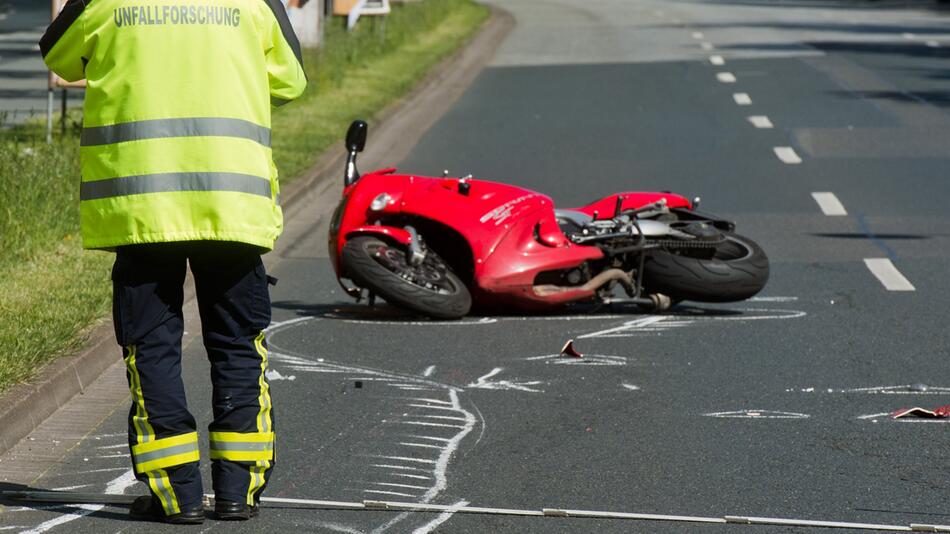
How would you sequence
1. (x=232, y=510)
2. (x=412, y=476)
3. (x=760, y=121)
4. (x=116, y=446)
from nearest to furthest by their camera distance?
1. (x=232, y=510)
2. (x=412, y=476)
3. (x=116, y=446)
4. (x=760, y=121)

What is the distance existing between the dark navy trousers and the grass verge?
152 centimetres

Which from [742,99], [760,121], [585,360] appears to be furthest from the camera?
[742,99]

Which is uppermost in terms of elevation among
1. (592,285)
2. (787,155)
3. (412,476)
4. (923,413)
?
(412,476)

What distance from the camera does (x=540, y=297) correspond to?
911 cm

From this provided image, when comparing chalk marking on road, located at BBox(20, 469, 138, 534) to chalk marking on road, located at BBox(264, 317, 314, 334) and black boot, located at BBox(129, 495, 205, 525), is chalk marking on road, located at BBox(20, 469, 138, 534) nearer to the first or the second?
black boot, located at BBox(129, 495, 205, 525)

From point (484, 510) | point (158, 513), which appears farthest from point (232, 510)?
point (484, 510)

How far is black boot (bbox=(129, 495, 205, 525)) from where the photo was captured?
5.39m

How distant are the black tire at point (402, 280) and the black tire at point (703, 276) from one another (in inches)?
38.9

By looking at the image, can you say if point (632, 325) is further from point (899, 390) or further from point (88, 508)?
point (88, 508)

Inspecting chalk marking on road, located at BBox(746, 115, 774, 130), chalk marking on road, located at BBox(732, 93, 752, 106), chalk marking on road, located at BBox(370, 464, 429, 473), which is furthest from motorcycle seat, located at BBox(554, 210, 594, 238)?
→ chalk marking on road, located at BBox(732, 93, 752, 106)

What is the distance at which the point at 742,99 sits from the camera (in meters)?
21.4

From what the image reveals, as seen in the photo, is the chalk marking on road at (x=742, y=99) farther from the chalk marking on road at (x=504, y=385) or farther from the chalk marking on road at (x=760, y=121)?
the chalk marking on road at (x=504, y=385)

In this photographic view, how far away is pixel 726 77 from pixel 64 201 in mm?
14159

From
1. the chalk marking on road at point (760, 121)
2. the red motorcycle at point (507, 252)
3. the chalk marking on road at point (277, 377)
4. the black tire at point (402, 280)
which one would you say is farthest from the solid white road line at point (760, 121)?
the chalk marking on road at point (277, 377)
